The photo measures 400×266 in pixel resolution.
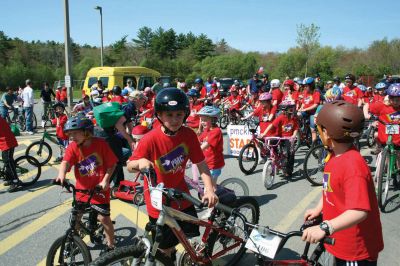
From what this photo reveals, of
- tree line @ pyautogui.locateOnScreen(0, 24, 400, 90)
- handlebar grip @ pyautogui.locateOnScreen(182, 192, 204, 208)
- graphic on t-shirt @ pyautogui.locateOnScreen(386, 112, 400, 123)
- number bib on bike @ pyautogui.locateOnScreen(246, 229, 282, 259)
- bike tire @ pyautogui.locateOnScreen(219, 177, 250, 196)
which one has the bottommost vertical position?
bike tire @ pyautogui.locateOnScreen(219, 177, 250, 196)

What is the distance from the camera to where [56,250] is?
3.50 meters

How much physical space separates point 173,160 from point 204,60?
53948 mm

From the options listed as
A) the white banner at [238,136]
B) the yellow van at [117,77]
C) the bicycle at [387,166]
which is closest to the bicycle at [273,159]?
the white banner at [238,136]

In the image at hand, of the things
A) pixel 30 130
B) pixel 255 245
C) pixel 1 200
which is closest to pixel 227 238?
pixel 255 245

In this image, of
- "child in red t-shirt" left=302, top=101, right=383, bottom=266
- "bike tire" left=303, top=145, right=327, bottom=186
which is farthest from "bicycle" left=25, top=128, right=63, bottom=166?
"child in red t-shirt" left=302, top=101, right=383, bottom=266

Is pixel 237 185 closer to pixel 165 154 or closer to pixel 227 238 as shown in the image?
pixel 227 238

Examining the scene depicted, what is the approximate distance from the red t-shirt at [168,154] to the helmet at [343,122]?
1311 millimetres

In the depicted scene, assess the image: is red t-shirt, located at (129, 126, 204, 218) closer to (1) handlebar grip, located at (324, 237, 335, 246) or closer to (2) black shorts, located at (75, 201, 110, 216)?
(2) black shorts, located at (75, 201, 110, 216)

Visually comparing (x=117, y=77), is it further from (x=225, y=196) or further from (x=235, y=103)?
(x=225, y=196)

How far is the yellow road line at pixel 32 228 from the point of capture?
15.3 feet

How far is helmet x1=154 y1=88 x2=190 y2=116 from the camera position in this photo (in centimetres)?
295

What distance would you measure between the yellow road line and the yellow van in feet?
40.3

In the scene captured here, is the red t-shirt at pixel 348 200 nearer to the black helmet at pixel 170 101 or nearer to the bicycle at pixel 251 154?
the black helmet at pixel 170 101

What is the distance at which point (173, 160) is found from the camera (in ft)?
10.6
